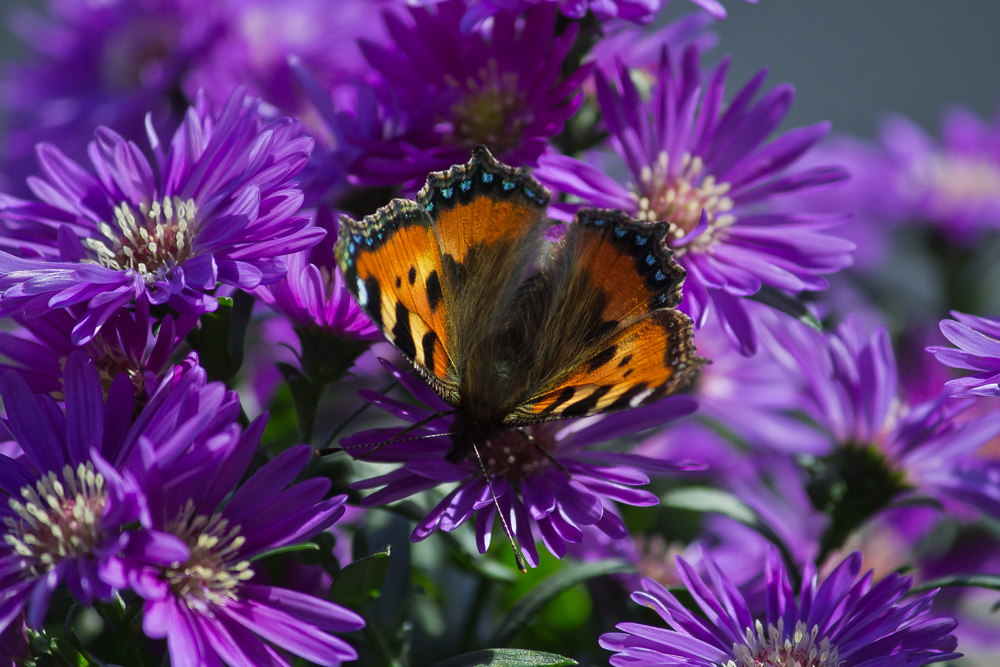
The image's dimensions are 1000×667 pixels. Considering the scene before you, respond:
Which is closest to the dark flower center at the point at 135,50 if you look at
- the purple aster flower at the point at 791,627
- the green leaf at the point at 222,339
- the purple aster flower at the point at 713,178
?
the green leaf at the point at 222,339

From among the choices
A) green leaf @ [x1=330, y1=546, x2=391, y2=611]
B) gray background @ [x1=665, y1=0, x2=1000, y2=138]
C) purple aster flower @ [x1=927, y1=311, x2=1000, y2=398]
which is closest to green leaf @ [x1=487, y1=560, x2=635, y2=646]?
green leaf @ [x1=330, y1=546, x2=391, y2=611]

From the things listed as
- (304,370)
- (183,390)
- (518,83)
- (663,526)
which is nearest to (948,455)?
(663,526)

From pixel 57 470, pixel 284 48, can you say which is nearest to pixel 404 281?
pixel 57 470

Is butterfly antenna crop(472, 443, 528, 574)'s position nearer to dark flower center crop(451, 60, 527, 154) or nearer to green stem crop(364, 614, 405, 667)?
green stem crop(364, 614, 405, 667)

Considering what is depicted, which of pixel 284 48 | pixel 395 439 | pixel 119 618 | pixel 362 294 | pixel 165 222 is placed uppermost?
pixel 284 48

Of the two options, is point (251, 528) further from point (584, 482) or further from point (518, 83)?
point (518, 83)

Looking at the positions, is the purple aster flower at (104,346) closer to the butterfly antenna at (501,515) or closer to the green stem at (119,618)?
the green stem at (119,618)

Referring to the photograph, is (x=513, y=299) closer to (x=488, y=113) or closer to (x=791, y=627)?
(x=488, y=113)

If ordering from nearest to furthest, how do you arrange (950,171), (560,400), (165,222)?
(560,400) < (165,222) < (950,171)
